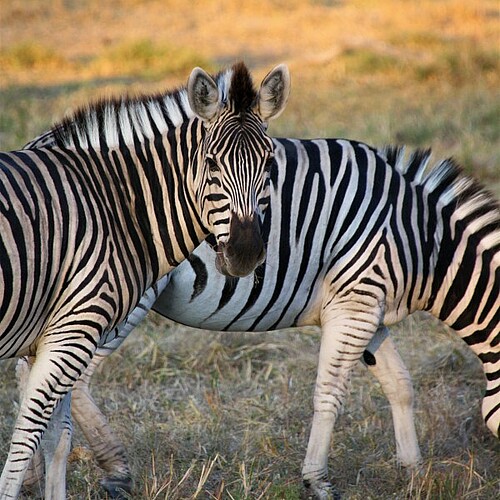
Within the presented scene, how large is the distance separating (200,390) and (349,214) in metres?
1.72

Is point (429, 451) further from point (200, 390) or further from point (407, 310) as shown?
point (200, 390)

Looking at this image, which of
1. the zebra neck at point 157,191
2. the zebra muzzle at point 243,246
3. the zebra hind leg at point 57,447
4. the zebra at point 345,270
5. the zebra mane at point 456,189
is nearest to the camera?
the zebra muzzle at point 243,246

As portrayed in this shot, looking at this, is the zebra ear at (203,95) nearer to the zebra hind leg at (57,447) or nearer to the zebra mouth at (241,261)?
the zebra mouth at (241,261)

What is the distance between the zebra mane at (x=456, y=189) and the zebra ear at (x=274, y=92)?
1.28 metres

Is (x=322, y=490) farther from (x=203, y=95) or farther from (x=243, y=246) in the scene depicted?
(x=203, y=95)

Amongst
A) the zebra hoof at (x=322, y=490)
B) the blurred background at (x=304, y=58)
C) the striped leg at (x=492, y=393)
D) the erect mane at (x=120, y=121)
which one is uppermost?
the erect mane at (x=120, y=121)

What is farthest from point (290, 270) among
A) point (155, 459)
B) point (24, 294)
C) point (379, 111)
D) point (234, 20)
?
point (234, 20)

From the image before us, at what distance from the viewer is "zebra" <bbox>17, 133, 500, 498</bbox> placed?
4605mm

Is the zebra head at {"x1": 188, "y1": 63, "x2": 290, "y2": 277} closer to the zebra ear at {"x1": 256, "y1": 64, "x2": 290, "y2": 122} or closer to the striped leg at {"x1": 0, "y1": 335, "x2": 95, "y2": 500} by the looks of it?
the zebra ear at {"x1": 256, "y1": 64, "x2": 290, "y2": 122}

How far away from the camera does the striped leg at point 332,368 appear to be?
4617 mm

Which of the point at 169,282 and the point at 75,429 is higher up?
the point at 169,282

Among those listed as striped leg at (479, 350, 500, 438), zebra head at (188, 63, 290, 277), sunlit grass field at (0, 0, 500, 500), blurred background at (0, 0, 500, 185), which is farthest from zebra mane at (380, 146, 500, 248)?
blurred background at (0, 0, 500, 185)

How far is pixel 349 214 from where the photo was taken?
4656 mm

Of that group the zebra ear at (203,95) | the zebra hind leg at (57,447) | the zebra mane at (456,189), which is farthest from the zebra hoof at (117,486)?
the zebra mane at (456,189)
